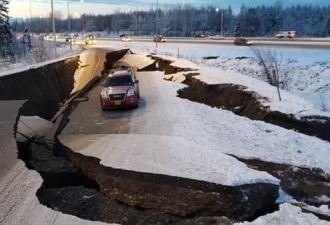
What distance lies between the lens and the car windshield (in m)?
18.1

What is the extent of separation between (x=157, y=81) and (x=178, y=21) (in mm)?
114205

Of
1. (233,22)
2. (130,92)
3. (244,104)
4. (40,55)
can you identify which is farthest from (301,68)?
(233,22)

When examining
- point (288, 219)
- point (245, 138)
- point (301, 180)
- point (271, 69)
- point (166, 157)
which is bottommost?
point (301, 180)

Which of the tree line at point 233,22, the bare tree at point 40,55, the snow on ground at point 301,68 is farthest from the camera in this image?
the tree line at point 233,22

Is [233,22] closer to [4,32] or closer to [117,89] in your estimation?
[4,32]

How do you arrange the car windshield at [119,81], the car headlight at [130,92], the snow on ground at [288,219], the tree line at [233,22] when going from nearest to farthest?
the snow on ground at [288,219] → the car headlight at [130,92] → the car windshield at [119,81] → the tree line at [233,22]

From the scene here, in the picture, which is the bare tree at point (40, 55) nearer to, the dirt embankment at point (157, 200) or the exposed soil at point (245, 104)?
the exposed soil at point (245, 104)

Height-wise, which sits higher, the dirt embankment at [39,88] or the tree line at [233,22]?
the tree line at [233,22]

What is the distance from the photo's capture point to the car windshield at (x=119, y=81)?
1808 cm

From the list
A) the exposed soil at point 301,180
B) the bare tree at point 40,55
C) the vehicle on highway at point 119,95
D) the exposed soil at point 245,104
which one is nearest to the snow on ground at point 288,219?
the exposed soil at point 301,180

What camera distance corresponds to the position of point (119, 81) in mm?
18234

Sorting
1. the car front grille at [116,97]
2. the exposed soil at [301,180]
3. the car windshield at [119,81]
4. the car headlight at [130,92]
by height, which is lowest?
the exposed soil at [301,180]

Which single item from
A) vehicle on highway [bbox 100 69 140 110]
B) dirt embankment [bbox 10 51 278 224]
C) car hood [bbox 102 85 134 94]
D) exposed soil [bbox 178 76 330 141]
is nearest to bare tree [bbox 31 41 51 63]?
exposed soil [bbox 178 76 330 141]

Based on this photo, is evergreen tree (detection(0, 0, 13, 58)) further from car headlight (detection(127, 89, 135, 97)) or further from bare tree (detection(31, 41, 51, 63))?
car headlight (detection(127, 89, 135, 97))
